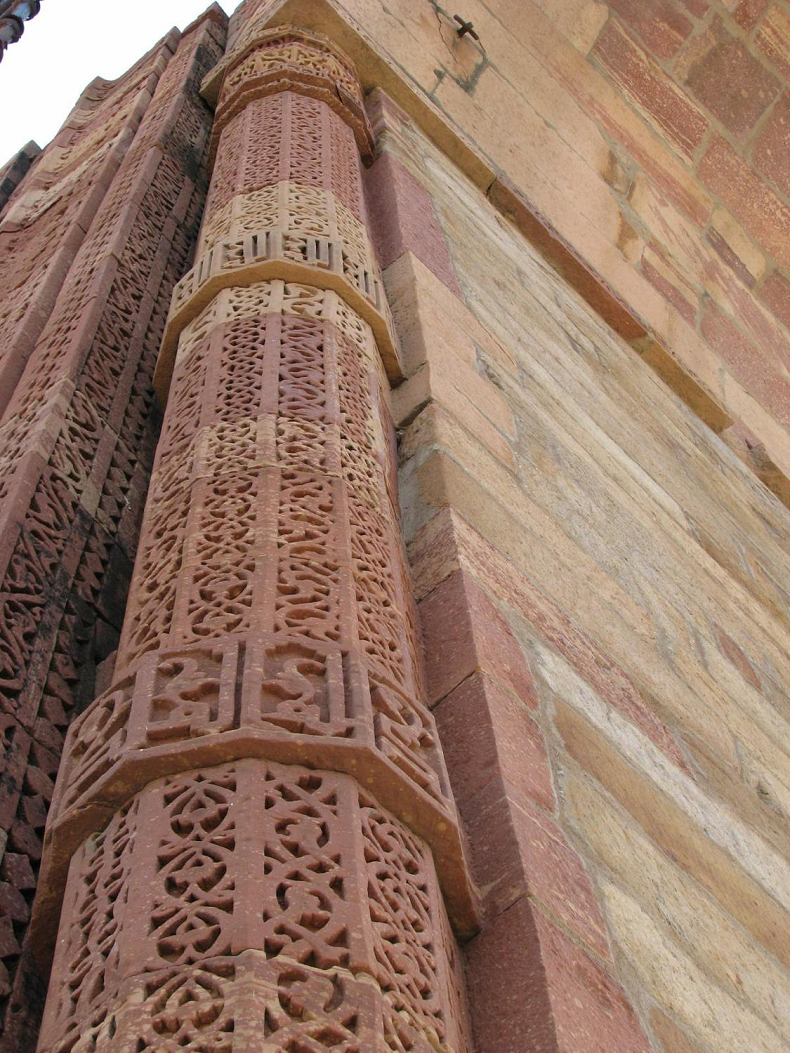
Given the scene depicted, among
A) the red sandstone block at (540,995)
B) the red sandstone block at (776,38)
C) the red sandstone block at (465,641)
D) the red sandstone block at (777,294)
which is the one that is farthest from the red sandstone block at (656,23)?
the red sandstone block at (540,995)

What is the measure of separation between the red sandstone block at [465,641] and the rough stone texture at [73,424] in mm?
578

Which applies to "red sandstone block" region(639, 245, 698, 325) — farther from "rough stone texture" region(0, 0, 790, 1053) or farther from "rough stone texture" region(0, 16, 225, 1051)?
"rough stone texture" region(0, 16, 225, 1051)

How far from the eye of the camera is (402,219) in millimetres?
3521

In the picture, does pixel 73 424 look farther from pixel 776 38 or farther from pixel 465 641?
pixel 776 38

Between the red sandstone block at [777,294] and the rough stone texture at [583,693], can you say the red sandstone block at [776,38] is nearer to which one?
the red sandstone block at [777,294]

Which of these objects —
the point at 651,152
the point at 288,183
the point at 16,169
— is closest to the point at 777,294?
the point at 651,152

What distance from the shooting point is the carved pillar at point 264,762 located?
1.26 meters

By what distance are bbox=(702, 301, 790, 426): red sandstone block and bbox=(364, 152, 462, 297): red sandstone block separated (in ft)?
7.91

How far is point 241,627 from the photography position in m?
1.73

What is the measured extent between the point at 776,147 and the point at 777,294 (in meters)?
0.81

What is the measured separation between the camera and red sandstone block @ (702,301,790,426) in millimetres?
5918

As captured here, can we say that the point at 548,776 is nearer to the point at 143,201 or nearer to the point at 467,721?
the point at 467,721

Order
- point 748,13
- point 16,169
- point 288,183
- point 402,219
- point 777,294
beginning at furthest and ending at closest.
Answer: point 777,294
point 748,13
point 16,169
point 402,219
point 288,183

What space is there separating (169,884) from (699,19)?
617 centimetres
